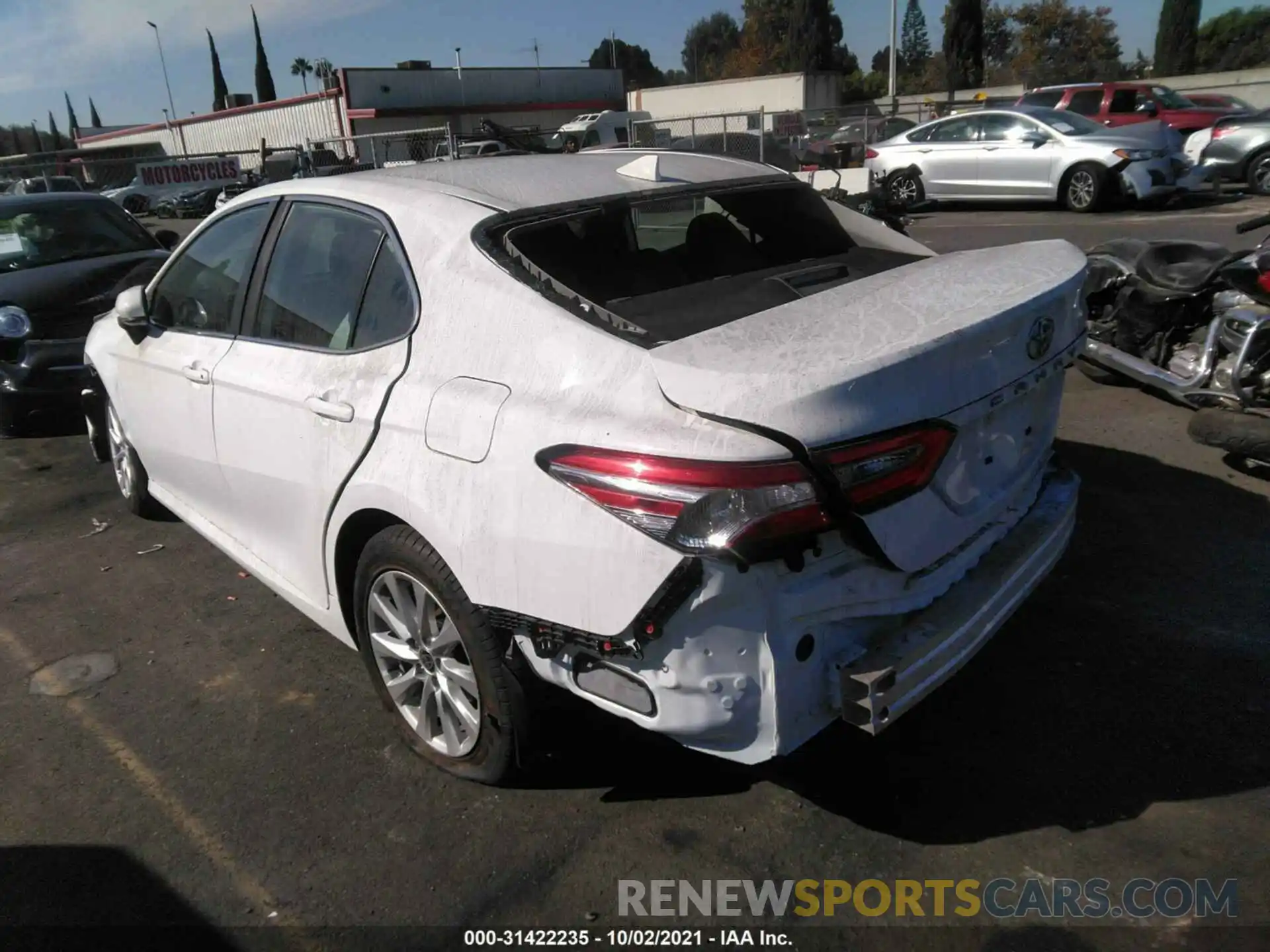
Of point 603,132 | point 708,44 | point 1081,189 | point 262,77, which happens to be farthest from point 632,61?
point 1081,189

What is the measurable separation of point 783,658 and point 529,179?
1.89 meters

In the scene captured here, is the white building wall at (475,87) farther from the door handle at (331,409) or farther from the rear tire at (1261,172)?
the door handle at (331,409)

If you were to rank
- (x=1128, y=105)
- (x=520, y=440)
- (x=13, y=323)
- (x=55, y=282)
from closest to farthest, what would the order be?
(x=520, y=440)
(x=13, y=323)
(x=55, y=282)
(x=1128, y=105)

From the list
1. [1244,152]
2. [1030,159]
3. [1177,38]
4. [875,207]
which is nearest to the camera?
[875,207]

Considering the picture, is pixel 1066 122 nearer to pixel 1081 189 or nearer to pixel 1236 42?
pixel 1081 189

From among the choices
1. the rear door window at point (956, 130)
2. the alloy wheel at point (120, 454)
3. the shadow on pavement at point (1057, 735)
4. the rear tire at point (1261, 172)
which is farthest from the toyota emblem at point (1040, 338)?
the rear tire at point (1261, 172)

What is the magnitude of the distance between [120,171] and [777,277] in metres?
34.7

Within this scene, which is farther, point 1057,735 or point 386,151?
point 386,151

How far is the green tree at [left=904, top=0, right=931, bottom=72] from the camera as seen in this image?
8388 cm

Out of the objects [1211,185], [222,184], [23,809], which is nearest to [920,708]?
[23,809]

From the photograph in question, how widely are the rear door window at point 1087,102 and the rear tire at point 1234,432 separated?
16.7 meters

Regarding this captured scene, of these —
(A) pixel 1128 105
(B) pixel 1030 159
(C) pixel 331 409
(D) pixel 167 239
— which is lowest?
(B) pixel 1030 159

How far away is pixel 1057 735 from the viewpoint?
9.91 feet

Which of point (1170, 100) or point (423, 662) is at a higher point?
point (1170, 100)
